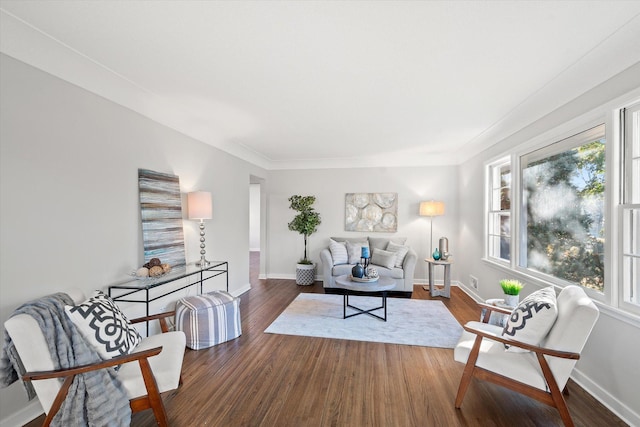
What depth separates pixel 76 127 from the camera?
2.26m

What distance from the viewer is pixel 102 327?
175 centimetres

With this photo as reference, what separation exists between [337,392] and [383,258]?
9.93 feet

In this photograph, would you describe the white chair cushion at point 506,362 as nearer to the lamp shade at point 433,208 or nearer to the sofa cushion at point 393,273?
the sofa cushion at point 393,273

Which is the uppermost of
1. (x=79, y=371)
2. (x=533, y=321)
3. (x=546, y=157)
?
(x=546, y=157)

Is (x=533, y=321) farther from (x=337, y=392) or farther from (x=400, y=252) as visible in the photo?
(x=400, y=252)

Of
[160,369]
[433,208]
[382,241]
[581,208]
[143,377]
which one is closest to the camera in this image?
[143,377]

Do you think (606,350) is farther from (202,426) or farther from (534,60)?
(202,426)

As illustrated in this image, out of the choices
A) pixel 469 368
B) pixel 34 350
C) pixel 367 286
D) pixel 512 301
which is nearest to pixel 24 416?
pixel 34 350

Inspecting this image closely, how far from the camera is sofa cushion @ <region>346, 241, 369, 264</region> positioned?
5.30 metres

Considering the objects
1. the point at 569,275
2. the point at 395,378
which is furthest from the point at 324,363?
the point at 569,275

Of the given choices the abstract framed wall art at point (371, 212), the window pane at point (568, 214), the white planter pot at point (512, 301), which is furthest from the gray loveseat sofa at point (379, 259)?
the white planter pot at point (512, 301)

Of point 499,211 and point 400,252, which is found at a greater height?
point 499,211

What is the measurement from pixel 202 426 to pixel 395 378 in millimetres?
1514

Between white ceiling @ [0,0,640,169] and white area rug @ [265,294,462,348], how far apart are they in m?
2.56
